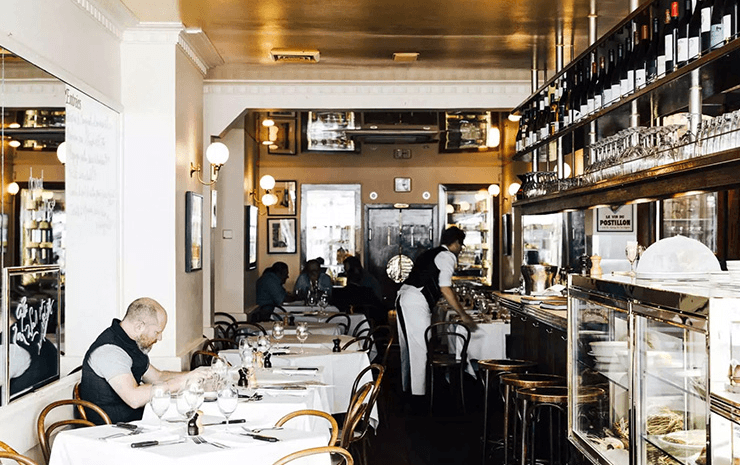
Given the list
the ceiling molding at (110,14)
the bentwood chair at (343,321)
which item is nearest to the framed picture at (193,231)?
the ceiling molding at (110,14)

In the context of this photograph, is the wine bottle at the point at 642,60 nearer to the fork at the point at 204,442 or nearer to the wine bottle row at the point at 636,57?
the wine bottle row at the point at 636,57

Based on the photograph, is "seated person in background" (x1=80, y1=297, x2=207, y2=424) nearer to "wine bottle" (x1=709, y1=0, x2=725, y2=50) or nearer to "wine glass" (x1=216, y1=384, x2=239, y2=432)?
"wine glass" (x1=216, y1=384, x2=239, y2=432)

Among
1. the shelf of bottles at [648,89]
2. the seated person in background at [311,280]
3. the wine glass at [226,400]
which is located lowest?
the wine glass at [226,400]

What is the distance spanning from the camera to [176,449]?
11.6 feet

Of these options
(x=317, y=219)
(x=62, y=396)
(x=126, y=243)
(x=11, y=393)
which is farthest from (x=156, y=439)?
(x=317, y=219)

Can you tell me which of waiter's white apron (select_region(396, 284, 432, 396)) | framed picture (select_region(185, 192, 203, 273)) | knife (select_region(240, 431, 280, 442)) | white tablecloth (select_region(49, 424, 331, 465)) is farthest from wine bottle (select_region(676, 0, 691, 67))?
waiter's white apron (select_region(396, 284, 432, 396))

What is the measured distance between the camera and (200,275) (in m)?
7.97

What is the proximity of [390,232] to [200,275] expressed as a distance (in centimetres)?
701

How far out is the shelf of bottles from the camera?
156 inches

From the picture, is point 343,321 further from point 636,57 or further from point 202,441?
point 202,441

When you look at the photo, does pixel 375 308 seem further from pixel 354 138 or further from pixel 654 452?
pixel 654 452

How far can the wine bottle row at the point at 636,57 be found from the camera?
13.4 ft

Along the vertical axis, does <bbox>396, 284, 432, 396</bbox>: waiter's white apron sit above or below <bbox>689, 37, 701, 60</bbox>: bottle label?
below

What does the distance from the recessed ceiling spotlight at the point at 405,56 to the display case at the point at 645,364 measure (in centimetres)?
342
